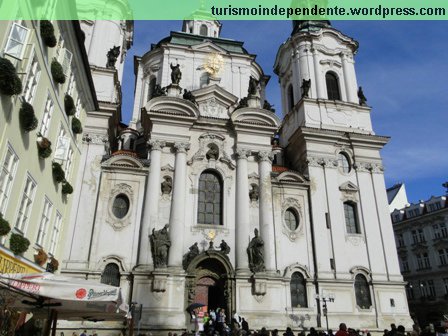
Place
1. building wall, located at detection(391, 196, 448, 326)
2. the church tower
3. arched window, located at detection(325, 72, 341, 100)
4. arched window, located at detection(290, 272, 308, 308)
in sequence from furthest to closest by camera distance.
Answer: building wall, located at detection(391, 196, 448, 326), arched window, located at detection(325, 72, 341, 100), the church tower, arched window, located at detection(290, 272, 308, 308)

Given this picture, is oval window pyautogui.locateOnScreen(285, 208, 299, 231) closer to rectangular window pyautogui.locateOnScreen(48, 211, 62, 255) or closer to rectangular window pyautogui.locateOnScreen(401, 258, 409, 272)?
rectangular window pyautogui.locateOnScreen(48, 211, 62, 255)

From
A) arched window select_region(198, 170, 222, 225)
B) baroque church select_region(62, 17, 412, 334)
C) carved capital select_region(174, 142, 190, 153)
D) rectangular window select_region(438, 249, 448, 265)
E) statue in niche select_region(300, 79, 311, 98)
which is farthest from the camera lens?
rectangular window select_region(438, 249, 448, 265)

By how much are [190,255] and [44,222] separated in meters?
10.3

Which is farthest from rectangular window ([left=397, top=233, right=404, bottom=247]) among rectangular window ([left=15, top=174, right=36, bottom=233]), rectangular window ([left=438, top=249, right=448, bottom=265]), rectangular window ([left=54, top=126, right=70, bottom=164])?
rectangular window ([left=15, top=174, right=36, bottom=233])

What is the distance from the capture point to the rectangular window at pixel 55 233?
628 inches

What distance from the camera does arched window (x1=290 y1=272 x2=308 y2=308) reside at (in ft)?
81.1

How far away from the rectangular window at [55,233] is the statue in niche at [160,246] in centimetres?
702

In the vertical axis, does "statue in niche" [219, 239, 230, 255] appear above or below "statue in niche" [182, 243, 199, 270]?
above

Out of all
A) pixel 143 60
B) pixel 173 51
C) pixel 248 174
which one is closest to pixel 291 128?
pixel 248 174

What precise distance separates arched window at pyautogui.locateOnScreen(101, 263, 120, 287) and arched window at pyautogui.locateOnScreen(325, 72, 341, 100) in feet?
67.9

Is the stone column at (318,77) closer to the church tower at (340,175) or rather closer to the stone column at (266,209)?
the church tower at (340,175)

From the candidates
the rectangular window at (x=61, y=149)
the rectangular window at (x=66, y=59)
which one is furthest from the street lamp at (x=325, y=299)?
the rectangular window at (x=66, y=59)

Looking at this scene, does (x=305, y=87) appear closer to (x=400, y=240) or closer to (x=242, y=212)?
(x=242, y=212)

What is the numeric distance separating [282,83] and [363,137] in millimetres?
10217
